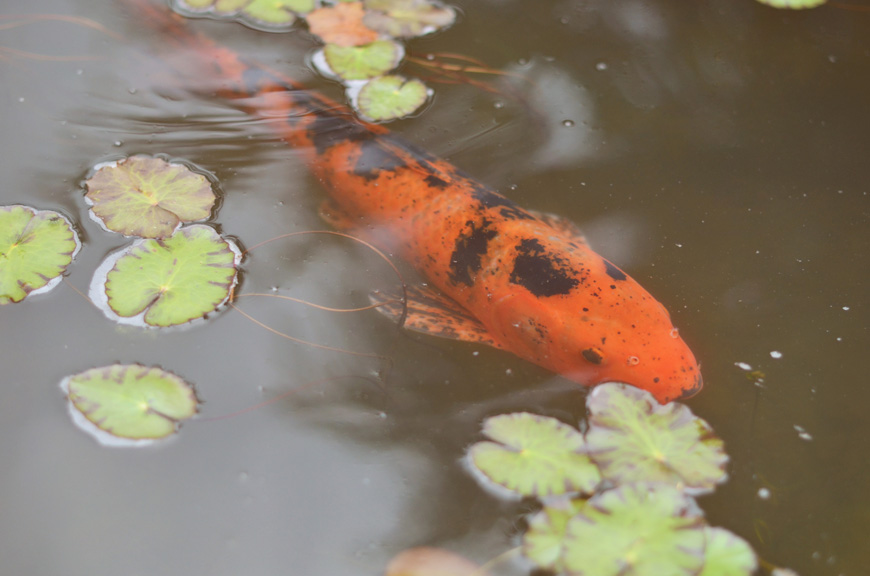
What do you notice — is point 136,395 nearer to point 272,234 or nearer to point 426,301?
point 272,234

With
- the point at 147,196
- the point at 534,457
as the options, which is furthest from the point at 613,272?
the point at 147,196

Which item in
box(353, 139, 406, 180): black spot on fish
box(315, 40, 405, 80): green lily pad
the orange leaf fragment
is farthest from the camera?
the orange leaf fragment

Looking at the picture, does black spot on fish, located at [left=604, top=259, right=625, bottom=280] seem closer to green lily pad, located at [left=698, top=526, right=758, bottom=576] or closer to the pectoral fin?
the pectoral fin

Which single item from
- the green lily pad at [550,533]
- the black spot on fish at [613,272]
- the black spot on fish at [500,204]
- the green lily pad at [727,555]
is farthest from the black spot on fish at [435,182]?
the green lily pad at [727,555]

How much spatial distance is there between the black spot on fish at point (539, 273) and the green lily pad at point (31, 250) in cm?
209

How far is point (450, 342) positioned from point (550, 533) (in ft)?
3.37

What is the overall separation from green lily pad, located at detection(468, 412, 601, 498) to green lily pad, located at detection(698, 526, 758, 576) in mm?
437

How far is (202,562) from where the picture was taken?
2.34 m

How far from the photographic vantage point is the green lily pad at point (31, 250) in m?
2.75

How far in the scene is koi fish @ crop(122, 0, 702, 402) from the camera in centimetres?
268

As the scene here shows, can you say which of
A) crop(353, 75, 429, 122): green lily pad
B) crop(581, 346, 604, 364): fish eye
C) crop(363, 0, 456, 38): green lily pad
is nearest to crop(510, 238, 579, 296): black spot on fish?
crop(581, 346, 604, 364): fish eye

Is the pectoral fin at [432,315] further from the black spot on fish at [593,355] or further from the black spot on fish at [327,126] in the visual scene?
the black spot on fish at [327,126]

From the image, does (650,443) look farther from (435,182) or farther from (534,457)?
(435,182)

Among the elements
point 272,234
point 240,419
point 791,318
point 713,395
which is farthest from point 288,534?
point 791,318
